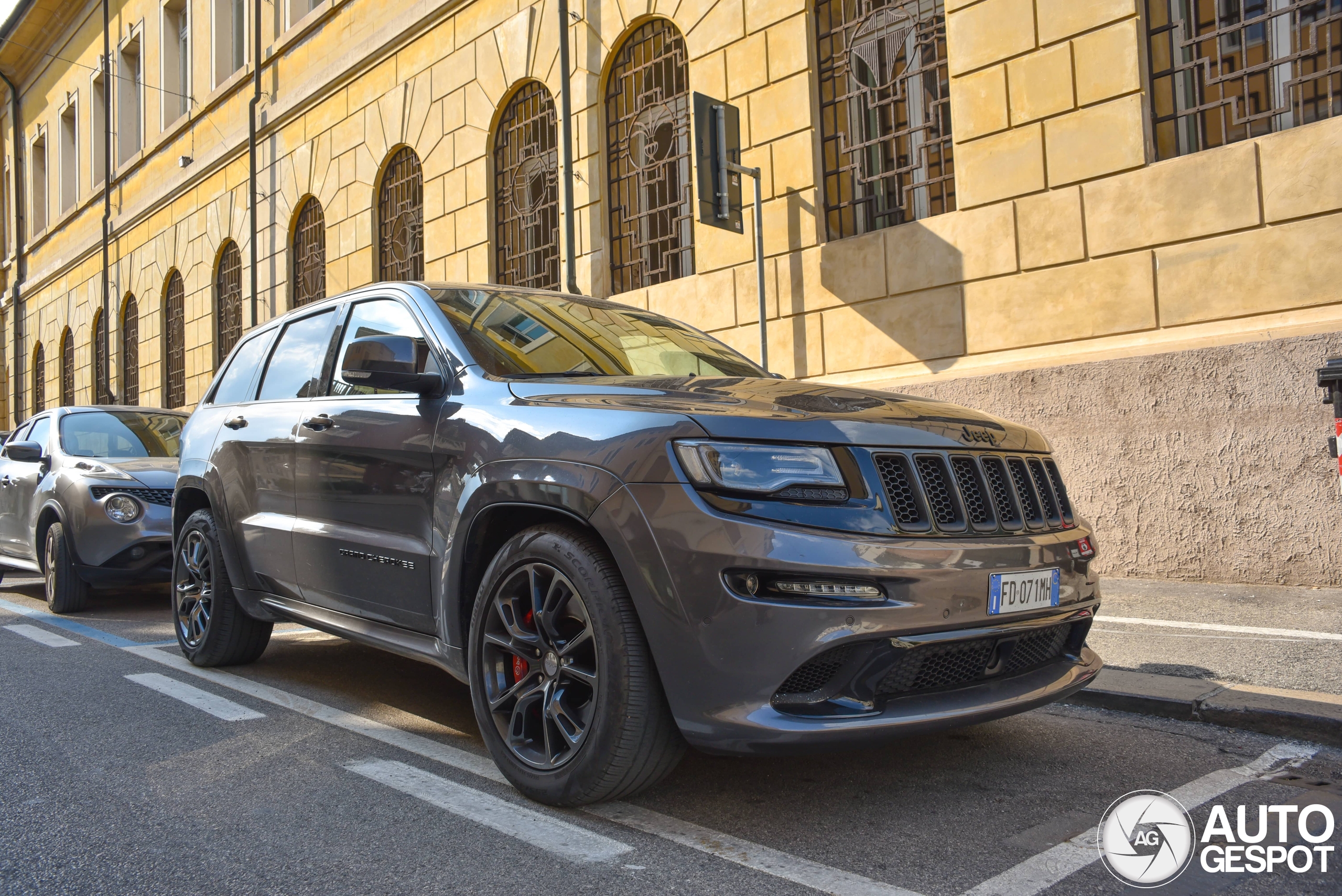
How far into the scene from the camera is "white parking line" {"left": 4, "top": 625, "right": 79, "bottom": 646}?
19.9ft

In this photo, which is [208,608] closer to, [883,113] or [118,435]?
[118,435]

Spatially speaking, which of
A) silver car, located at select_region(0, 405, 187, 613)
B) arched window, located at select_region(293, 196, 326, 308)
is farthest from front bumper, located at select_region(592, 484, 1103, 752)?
arched window, located at select_region(293, 196, 326, 308)

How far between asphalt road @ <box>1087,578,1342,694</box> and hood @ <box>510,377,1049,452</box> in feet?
5.55

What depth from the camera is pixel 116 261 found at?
25531 mm

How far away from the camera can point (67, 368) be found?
97.3ft

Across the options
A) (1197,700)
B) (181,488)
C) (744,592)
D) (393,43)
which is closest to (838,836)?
(744,592)

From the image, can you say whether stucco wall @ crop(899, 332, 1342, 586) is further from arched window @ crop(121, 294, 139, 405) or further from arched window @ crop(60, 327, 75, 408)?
arched window @ crop(60, 327, 75, 408)

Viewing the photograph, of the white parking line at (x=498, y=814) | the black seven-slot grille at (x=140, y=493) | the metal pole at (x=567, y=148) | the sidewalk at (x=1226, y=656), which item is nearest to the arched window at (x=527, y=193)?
the metal pole at (x=567, y=148)

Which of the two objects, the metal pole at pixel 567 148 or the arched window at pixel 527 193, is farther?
the arched window at pixel 527 193

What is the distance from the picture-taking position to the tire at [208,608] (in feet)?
16.1

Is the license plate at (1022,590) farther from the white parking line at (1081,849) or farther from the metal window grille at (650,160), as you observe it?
the metal window grille at (650,160)

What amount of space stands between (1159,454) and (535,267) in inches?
307

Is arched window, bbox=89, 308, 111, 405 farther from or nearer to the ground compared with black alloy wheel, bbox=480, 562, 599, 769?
farther from the ground

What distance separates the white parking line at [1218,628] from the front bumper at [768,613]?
312 centimetres
